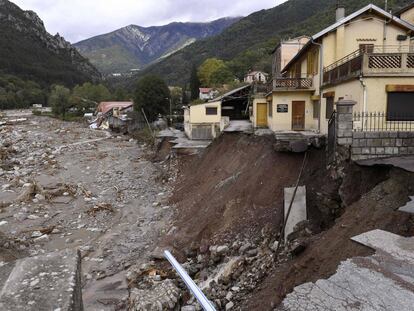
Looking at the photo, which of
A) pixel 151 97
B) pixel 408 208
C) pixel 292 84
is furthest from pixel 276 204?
pixel 151 97

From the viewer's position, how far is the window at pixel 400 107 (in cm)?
1541

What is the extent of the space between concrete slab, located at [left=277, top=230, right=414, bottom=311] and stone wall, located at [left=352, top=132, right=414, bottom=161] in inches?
230

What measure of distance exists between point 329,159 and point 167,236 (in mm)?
7684

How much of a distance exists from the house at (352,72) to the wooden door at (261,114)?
0.94m

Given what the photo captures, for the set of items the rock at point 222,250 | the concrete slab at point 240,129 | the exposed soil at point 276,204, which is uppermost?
the concrete slab at point 240,129

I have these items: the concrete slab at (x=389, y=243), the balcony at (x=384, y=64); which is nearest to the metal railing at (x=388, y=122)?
the balcony at (x=384, y=64)

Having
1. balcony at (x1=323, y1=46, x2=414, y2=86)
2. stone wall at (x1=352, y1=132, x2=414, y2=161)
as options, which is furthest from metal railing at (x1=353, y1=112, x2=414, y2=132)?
stone wall at (x1=352, y1=132, x2=414, y2=161)

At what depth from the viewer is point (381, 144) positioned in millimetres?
11852

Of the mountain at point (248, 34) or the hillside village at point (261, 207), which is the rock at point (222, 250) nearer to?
the hillside village at point (261, 207)

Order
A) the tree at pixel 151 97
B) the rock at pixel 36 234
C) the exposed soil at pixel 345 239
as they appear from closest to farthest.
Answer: the exposed soil at pixel 345 239 → the rock at pixel 36 234 → the tree at pixel 151 97

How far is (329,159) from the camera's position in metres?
13.4

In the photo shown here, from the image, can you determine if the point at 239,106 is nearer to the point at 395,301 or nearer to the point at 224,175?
the point at 224,175

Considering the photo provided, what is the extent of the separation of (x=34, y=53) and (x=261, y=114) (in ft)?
517

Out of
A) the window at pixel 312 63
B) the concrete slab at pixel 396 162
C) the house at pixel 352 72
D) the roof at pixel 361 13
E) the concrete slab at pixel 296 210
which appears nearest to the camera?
the concrete slab at pixel 396 162
